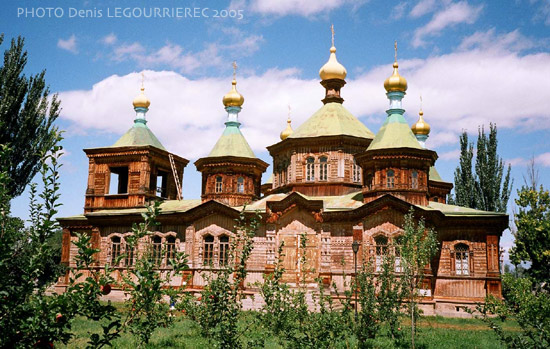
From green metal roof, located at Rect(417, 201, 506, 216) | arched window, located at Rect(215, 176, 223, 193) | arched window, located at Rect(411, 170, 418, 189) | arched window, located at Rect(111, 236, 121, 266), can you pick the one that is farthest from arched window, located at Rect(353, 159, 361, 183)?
arched window, located at Rect(111, 236, 121, 266)

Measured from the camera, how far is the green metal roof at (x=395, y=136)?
2312 cm

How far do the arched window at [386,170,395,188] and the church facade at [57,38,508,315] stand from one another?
0.15 ft

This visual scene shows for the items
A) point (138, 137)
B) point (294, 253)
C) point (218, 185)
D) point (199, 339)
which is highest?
point (138, 137)

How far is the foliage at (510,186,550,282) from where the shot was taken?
74.3 ft

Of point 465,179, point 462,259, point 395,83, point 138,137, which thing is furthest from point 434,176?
point 138,137

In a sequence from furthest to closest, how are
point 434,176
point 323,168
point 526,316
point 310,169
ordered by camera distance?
point 434,176 < point 310,169 < point 323,168 < point 526,316

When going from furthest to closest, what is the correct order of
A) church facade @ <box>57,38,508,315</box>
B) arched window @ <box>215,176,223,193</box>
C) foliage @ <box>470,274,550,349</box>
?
arched window @ <box>215,176,223,193</box>, church facade @ <box>57,38,508,315</box>, foliage @ <box>470,274,550,349</box>

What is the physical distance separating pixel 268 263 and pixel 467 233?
9.00m

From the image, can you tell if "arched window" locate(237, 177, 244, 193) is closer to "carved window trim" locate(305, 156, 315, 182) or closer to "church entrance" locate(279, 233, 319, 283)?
"carved window trim" locate(305, 156, 315, 182)

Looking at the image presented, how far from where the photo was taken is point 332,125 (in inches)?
1034

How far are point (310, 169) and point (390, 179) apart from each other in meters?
4.60

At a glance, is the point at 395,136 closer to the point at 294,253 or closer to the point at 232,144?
the point at 294,253

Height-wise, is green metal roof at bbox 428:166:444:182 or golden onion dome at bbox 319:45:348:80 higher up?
golden onion dome at bbox 319:45:348:80

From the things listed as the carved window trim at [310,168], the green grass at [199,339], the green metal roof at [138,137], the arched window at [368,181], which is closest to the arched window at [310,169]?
the carved window trim at [310,168]
